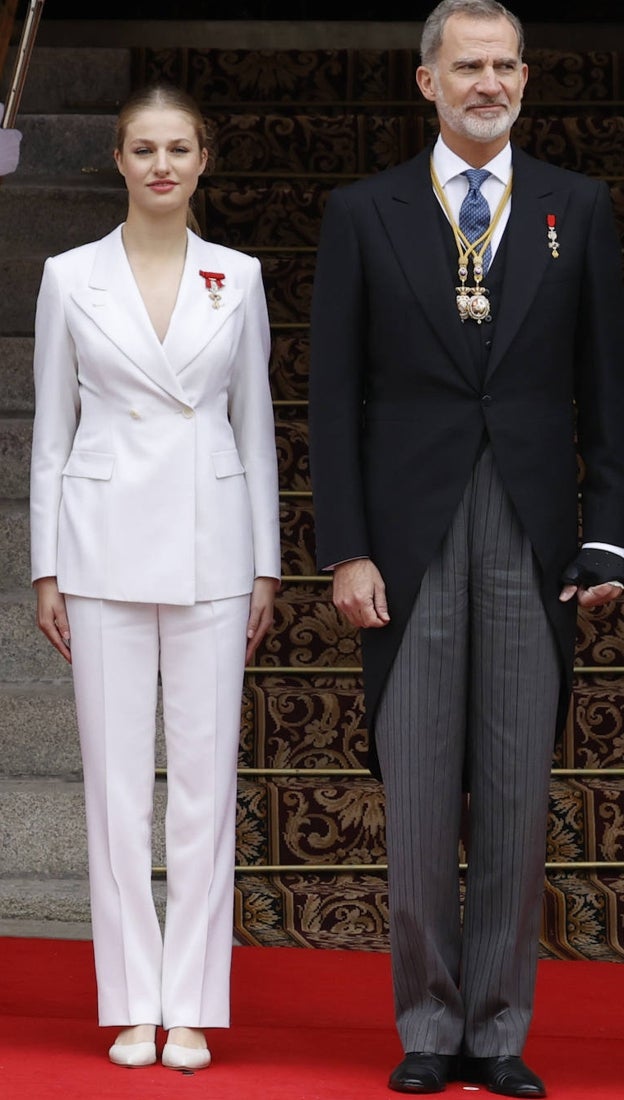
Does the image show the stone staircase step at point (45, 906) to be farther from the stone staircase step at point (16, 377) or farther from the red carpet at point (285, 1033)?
the stone staircase step at point (16, 377)

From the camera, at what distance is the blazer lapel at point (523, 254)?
2.70 meters

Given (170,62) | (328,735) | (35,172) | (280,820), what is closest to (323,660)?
(328,735)

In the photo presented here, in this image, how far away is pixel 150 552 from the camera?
2.79 meters

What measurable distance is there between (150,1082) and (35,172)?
12.7 feet

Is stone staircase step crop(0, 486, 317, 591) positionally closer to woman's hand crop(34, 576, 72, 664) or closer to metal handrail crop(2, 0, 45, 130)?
metal handrail crop(2, 0, 45, 130)

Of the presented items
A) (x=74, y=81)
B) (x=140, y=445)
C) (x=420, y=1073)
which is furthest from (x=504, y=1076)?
(x=74, y=81)

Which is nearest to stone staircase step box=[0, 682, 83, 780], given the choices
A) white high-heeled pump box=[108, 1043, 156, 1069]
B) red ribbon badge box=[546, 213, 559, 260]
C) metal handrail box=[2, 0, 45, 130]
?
metal handrail box=[2, 0, 45, 130]

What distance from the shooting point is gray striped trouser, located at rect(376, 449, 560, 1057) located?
2701 millimetres

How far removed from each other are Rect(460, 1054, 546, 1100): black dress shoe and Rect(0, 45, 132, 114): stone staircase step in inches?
167

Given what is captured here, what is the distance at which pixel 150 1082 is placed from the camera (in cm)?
264

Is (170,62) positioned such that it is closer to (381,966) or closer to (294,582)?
(294,582)

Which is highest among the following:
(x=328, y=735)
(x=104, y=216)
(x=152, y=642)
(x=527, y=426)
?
(x=104, y=216)

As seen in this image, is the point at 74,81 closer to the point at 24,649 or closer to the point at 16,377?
the point at 16,377

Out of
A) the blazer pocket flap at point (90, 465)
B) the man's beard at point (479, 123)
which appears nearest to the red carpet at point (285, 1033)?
the blazer pocket flap at point (90, 465)
